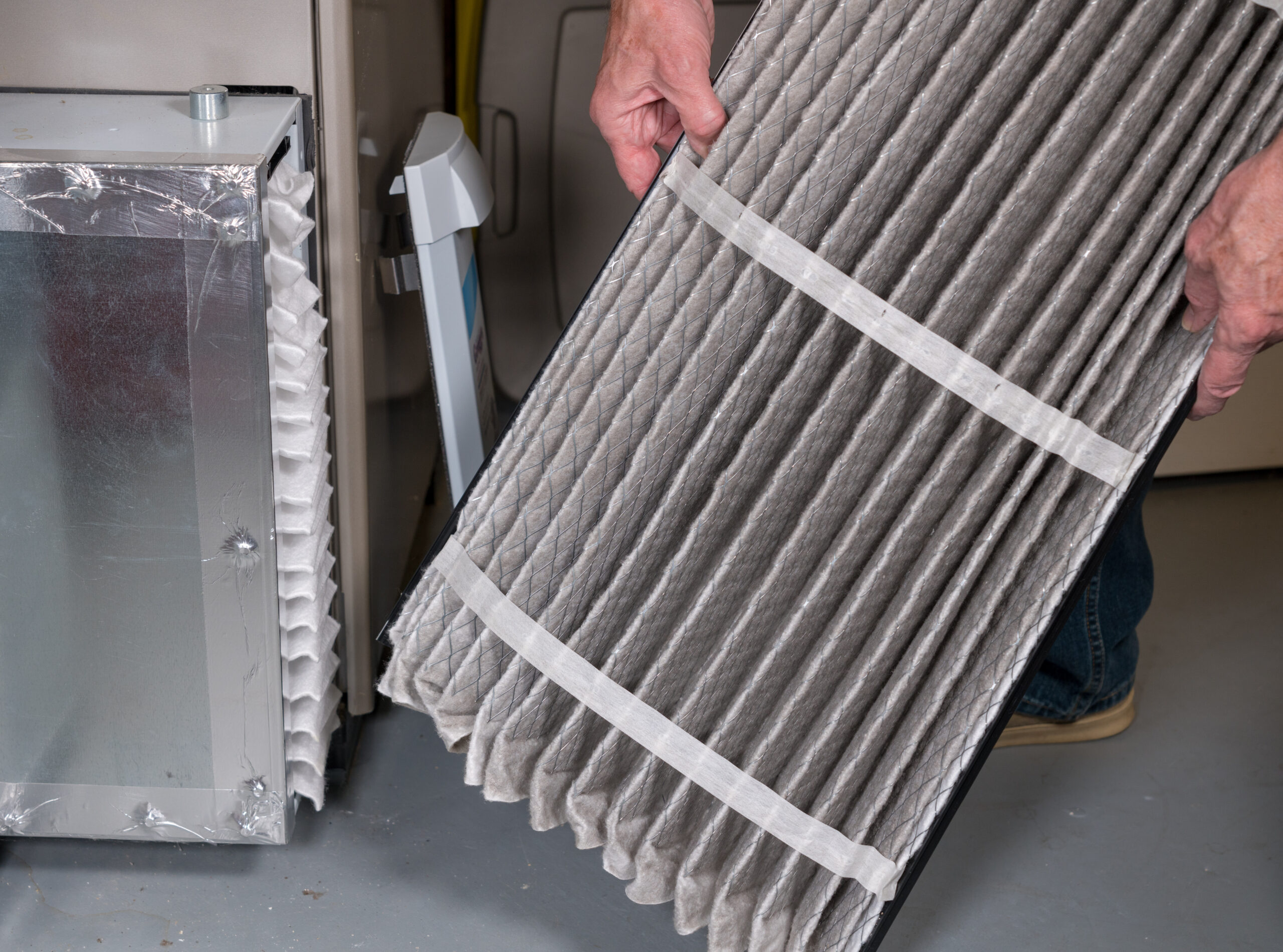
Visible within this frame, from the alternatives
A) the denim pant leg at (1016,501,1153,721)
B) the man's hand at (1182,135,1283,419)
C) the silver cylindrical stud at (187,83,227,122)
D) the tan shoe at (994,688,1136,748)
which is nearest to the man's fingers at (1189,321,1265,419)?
the man's hand at (1182,135,1283,419)

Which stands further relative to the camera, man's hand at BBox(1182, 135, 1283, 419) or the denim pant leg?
the denim pant leg

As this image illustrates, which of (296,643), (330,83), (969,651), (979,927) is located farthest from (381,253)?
(979,927)

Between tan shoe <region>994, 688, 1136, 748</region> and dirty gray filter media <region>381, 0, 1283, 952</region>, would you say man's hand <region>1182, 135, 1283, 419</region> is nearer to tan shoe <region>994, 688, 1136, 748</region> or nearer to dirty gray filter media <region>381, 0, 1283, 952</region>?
dirty gray filter media <region>381, 0, 1283, 952</region>

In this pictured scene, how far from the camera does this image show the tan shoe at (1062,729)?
1338 mm

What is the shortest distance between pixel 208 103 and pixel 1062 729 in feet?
3.82

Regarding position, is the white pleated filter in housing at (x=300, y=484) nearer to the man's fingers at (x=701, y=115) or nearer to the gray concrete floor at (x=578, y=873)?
the gray concrete floor at (x=578, y=873)

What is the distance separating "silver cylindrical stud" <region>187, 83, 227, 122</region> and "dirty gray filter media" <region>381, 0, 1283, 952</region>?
0.35m

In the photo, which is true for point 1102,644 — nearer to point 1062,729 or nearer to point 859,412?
point 1062,729

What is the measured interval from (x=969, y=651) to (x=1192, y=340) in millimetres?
280

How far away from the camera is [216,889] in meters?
1.05

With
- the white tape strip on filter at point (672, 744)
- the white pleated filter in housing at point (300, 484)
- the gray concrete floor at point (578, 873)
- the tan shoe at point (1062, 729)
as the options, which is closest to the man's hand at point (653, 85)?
the white pleated filter in housing at point (300, 484)

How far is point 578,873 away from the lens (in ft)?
3.61

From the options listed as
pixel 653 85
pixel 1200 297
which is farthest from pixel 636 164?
pixel 1200 297

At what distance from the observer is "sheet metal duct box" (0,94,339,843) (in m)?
0.81
